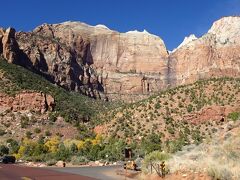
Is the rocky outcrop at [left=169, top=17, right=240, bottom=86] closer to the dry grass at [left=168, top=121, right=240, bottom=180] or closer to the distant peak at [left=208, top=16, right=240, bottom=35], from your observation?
the distant peak at [left=208, top=16, right=240, bottom=35]

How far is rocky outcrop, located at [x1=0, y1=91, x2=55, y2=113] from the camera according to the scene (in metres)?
72.4

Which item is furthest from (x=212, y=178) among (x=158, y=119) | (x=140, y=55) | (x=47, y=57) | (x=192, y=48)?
(x=140, y=55)

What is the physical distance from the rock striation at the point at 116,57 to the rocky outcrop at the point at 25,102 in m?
25.8

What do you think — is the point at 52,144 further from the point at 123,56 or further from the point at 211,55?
the point at 123,56

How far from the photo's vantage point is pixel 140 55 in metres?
157

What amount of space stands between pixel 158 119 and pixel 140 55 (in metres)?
91.4

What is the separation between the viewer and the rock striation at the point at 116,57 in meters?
Result: 115

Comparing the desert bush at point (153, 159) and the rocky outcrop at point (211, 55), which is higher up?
the rocky outcrop at point (211, 55)

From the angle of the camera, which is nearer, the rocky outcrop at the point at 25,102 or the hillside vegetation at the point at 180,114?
the hillside vegetation at the point at 180,114

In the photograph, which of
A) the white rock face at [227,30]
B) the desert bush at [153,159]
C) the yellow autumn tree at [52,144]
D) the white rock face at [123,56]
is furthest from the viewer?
the white rock face at [123,56]

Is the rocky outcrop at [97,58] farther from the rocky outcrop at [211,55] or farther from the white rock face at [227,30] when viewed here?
the white rock face at [227,30]

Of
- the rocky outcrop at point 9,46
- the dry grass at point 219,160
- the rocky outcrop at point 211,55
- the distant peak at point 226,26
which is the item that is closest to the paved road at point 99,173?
the dry grass at point 219,160

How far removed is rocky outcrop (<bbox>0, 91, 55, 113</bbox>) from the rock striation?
25840 millimetres

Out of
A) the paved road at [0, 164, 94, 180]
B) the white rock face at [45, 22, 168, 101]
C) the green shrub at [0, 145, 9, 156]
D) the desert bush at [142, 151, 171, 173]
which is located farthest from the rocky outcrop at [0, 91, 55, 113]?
the white rock face at [45, 22, 168, 101]
